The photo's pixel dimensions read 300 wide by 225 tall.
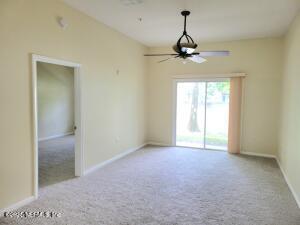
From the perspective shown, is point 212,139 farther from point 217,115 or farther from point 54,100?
point 54,100

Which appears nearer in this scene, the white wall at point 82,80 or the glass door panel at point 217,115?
the white wall at point 82,80

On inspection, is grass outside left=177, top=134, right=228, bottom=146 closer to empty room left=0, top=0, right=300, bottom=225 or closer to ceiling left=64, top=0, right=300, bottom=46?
empty room left=0, top=0, right=300, bottom=225

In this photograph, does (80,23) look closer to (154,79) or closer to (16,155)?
(16,155)

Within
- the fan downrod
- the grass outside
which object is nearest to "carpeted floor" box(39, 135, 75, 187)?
the grass outside

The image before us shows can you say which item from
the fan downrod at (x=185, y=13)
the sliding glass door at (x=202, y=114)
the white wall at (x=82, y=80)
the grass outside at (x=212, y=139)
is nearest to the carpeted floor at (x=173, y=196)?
the white wall at (x=82, y=80)

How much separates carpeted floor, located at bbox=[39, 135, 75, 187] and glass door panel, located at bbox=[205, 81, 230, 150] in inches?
150

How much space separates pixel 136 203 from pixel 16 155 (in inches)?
69.5

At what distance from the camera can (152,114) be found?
7.10m

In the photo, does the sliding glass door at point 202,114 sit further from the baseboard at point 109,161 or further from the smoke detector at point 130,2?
the smoke detector at point 130,2

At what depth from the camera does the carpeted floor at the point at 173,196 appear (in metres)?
2.81

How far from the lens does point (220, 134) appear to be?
6.44m

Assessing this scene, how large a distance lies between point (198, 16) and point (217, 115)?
3.06 m

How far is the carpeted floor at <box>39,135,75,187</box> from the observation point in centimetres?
417

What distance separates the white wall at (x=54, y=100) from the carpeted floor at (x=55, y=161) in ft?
2.76
